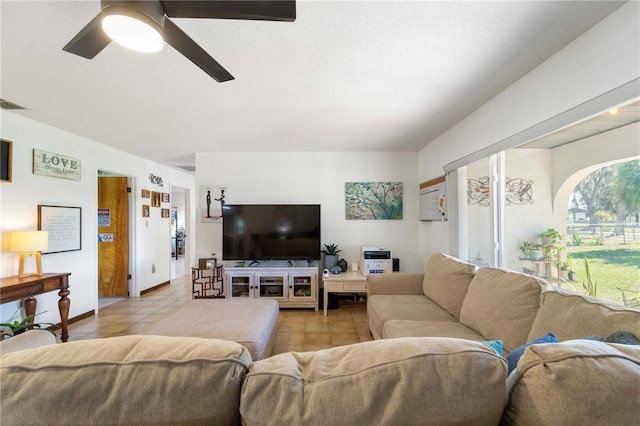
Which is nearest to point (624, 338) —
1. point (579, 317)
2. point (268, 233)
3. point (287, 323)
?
point (579, 317)

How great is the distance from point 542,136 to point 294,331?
2794 millimetres

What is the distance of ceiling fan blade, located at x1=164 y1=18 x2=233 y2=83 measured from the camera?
4.00 feet

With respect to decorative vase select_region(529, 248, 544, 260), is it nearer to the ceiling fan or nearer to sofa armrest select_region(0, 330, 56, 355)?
the ceiling fan

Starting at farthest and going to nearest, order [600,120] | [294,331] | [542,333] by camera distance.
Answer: [294,331] → [600,120] → [542,333]

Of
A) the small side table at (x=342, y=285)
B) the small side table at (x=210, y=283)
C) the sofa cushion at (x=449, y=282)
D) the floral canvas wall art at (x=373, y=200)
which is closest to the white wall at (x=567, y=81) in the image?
the sofa cushion at (x=449, y=282)

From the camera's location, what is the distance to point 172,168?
17.3 feet

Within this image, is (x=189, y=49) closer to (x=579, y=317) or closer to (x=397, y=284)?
(x=579, y=317)

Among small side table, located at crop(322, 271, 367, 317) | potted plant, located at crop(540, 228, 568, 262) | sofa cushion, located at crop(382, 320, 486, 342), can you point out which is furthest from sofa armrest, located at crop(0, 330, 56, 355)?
potted plant, located at crop(540, 228, 568, 262)

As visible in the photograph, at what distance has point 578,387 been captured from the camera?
0.49 metres

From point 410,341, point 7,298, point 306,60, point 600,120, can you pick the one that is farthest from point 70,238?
point 600,120

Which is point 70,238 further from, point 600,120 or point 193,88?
point 600,120

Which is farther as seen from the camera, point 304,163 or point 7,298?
point 304,163

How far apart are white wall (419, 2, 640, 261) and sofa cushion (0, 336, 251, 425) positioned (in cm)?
210

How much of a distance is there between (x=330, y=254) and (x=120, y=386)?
3.45m
